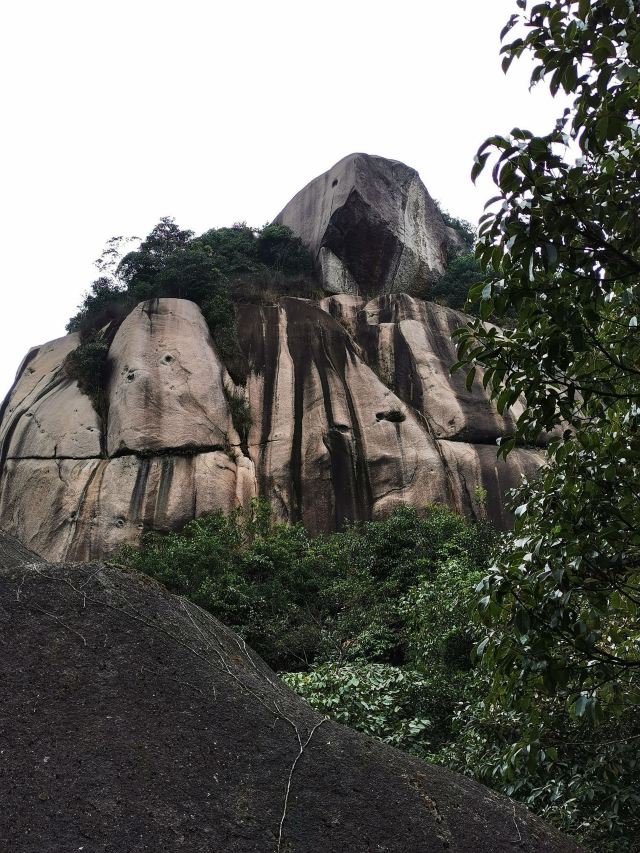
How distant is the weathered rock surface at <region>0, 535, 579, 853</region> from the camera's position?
3223mm

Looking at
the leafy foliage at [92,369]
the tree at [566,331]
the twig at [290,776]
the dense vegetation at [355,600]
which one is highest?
the leafy foliage at [92,369]

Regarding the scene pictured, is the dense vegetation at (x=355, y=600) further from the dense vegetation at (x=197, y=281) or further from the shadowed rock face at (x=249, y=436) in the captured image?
the dense vegetation at (x=197, y=281)

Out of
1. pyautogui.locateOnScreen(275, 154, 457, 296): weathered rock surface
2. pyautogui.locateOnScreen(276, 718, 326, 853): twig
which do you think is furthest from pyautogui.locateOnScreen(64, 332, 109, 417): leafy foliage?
pyautogui.locateOnScreen(276, 718, 326, 853): twig

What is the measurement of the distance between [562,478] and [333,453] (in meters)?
16.5

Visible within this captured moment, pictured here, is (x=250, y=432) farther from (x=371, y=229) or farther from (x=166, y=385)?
(x=371, y=229)

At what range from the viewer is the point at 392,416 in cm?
2166

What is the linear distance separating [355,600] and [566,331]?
12.2 m

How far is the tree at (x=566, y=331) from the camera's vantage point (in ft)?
10.1

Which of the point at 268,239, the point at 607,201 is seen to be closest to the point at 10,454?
the point at 268,239

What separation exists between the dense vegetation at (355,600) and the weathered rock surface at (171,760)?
4.69 m

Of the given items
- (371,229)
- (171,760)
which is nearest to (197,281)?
(371,229)

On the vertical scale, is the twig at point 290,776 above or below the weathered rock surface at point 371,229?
below

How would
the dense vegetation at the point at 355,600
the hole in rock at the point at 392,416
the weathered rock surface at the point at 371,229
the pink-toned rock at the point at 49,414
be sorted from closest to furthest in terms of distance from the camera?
1. the dense vegetation at the point at 355,600
2. the pink-toned rock at the point at 49,414
3. the hole in rock at the point at 392,416
4. the weathered rock surface at the point at 371,229

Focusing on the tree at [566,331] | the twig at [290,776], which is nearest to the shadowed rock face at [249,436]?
the twig at [290,776]
